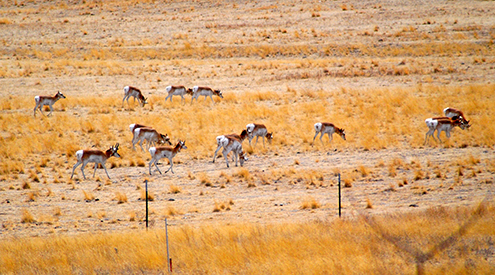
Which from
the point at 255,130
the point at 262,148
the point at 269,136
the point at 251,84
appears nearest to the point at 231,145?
the point at 255,130

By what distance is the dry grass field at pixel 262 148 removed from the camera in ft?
39.5

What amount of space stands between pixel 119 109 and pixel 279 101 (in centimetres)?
1037

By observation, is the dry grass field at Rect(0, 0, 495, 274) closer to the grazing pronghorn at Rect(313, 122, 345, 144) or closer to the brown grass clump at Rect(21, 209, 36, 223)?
the brown grass clump at Rect(21, 209, 36, 223)

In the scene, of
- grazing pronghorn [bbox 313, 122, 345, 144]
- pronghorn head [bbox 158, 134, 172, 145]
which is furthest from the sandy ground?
pronghorn head [bbox 158, 134, 172, 145]

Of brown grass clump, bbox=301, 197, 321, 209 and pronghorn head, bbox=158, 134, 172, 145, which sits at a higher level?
pronghorn head, bbox=158, 134, 172, 145

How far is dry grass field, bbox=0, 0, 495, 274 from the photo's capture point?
474 inches

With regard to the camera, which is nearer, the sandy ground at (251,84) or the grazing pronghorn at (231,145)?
the sandy ground at (251,84)

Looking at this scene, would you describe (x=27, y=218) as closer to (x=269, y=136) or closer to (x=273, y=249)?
(x=273, y=249)

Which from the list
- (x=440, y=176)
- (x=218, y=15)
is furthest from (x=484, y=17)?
(x=440, y=176)

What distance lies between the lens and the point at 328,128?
2448cm

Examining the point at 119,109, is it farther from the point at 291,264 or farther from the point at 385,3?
the point at 385,3

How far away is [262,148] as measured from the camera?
79.7ft

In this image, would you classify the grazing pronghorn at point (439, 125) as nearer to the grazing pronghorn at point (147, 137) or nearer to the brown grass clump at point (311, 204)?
the brown grass clump at point (311, 204)

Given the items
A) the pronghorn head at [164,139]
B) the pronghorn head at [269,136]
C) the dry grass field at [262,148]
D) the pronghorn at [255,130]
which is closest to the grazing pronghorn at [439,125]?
the dry grass field at [262,148]
